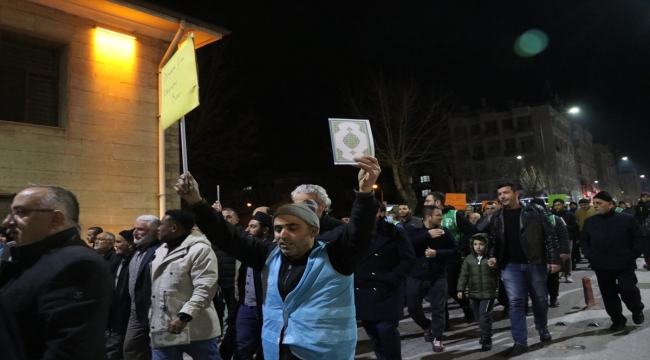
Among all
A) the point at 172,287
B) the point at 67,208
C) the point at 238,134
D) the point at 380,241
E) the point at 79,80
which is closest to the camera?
the point at 67,208

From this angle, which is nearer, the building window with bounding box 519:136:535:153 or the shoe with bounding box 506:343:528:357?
the shoe with bounding box 506:343:528:357

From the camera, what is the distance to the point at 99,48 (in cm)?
1025

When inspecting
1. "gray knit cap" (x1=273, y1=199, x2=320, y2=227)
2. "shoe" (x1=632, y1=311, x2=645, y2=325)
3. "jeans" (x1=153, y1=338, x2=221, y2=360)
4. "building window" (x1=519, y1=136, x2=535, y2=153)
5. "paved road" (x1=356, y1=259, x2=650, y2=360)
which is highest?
"building window" (x1=519, y1=136, x2=535, y2=153)

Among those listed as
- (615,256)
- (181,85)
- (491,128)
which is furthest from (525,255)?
Result: (491,128)

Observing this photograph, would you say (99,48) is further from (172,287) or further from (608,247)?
(608,247)

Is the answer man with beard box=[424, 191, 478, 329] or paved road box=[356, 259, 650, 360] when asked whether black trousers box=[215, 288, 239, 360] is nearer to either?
paved road box=[356, 259, 650, 360]

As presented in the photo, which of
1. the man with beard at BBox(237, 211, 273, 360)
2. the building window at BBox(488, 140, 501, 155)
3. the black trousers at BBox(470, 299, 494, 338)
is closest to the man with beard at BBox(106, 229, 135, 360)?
the man with beard at BBox(237, 211, 273, 360)

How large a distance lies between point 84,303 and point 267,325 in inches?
43.9

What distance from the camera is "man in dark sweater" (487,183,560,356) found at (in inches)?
247

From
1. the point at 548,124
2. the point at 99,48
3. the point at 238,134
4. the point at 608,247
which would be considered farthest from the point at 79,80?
the point at 548,124

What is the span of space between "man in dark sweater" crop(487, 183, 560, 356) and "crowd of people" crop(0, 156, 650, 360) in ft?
0.06

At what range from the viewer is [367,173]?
2.87m

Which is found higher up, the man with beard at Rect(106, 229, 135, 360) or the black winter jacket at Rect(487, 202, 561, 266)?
the black winter jacket at Rect(487, 202, 561, 266)

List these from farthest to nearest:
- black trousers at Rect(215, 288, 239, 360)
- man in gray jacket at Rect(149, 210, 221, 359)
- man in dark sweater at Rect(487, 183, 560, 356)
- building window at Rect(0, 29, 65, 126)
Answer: building window at Rect(0, 29, 65, 126)
man in dark sweater at Rect(487, 183, 560, 356)
black trousers at Rect(215, 288, 239, 360)
man in gray jacket at Rect(149, 210, 221, 359)
